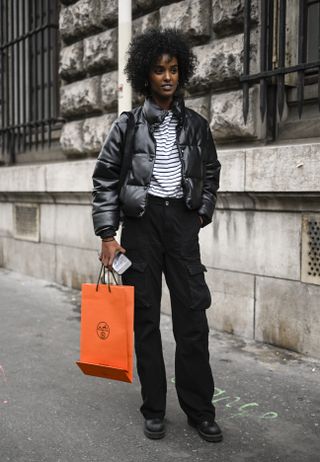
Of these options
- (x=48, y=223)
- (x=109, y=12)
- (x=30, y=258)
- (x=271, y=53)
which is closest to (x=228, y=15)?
(x=271, y=53)

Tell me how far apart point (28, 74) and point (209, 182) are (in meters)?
5.74

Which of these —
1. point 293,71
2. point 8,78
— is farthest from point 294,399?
point 8,78

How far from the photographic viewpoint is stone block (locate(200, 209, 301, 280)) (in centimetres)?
443

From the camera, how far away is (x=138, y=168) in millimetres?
2953

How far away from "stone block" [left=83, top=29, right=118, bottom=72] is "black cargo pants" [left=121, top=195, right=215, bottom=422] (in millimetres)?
3610

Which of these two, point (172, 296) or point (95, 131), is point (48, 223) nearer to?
point (95, 131)

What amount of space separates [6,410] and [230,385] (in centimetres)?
136

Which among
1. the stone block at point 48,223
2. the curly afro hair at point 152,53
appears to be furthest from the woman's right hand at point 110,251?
the stone block at point 48,223

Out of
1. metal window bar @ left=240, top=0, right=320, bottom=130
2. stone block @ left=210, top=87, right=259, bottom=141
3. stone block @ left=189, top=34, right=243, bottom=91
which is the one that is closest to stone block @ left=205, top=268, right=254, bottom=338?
stone block @ left=210, top=87, right=259, bottom=141

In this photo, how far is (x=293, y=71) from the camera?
4414 mm

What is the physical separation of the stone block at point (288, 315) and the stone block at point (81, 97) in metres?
2.94

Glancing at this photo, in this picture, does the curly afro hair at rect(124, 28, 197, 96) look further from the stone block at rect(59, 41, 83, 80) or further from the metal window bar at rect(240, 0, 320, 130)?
the stone block at rect(59, 41, 83, 80)

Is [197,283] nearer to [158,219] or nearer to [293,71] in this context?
[158,219]

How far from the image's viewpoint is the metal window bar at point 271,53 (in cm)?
449
